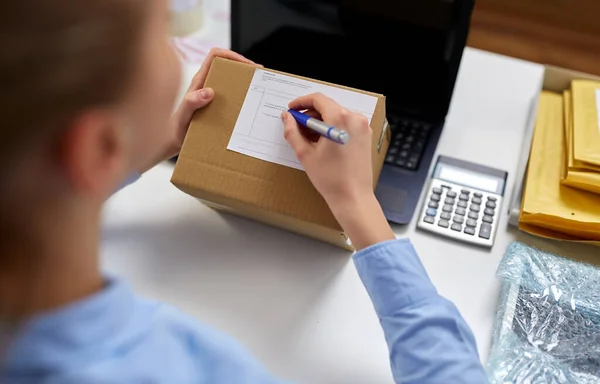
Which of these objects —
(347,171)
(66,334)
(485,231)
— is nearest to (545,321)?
(485,231)

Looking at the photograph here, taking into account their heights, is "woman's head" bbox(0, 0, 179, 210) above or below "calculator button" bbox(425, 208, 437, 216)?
above

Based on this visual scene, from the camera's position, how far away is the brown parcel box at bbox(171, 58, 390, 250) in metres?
0.63

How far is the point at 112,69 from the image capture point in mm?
338

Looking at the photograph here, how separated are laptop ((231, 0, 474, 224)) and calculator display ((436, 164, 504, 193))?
3cm

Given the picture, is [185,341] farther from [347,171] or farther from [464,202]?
[464,202]

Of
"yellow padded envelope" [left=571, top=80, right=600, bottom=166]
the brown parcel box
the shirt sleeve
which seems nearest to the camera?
the shirt sleeve

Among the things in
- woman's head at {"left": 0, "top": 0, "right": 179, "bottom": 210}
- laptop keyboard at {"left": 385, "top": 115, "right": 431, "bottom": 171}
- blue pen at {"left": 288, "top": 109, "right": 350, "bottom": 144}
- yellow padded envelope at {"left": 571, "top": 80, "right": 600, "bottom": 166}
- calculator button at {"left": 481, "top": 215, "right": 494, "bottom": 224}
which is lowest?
calculator button at {"left": 481, "top": 215, "right": 494, "bottom": 224}

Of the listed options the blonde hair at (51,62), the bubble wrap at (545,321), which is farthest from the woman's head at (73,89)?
the bubble wrap at (545,321)

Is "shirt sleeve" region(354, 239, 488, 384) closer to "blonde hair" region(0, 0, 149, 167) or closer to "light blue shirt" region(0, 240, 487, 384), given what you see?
"light blue shirt" region(0, 240, 487, 384)

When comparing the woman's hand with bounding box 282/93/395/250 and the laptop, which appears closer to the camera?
the woman's hand with bounding box 282/93/395/250

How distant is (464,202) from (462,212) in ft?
0.05

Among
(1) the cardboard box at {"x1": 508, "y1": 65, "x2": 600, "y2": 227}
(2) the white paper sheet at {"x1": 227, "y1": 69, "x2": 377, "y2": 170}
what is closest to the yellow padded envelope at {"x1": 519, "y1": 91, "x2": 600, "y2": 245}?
(1) the cardboard box at {"x1": 508, "y1": 65, "x2": 600, "y2": 227}

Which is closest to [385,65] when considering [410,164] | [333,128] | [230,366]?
[410,164]

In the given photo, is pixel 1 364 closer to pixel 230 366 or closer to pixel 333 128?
pixel 230 366
